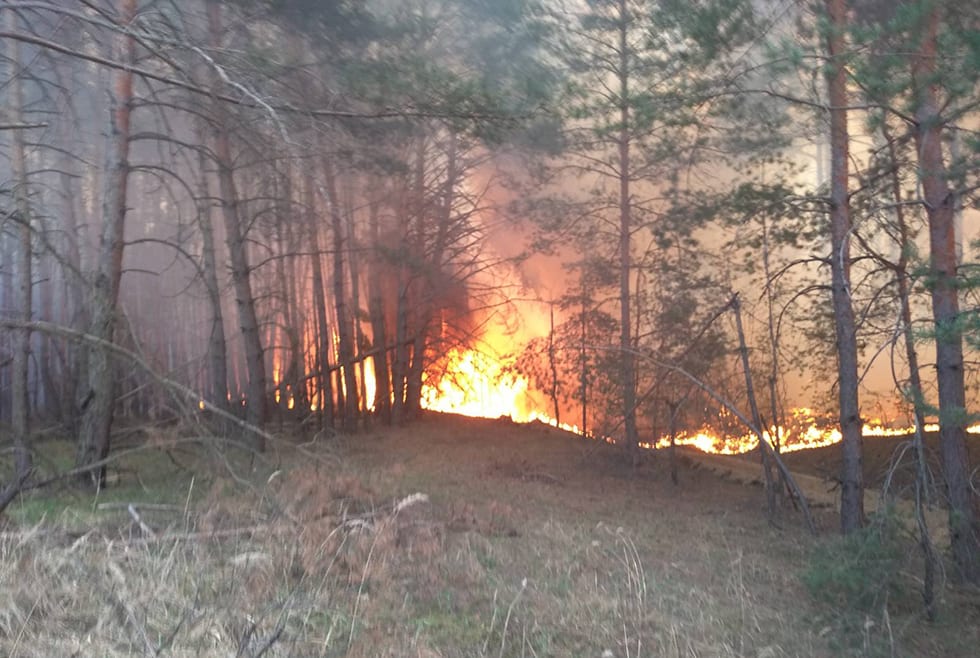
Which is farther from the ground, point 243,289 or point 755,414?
point 243,289

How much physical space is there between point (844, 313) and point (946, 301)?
1316 millimetres

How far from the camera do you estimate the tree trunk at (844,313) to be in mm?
8705

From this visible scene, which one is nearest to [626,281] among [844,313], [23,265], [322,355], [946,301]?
[844,313]

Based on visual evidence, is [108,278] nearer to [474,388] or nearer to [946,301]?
[946,301]

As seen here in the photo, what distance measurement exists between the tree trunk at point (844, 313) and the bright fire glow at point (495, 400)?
674 centimetres

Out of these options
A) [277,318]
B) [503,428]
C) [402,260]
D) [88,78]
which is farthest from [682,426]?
[88,78]

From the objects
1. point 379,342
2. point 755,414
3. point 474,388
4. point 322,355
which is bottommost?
point 755,414

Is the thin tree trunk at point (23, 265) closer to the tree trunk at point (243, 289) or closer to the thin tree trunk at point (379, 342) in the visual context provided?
the tree trunk at point (243, 289)

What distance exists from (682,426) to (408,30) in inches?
364

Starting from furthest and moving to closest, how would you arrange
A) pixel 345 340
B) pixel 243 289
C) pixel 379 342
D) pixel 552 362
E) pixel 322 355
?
pixel 379 342
pixel 552 362
pixel 322 355
pixel 345 340
pixel 243 289

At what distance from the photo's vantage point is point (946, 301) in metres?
7.59

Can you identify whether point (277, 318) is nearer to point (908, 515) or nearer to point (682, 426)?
point (682, 426)

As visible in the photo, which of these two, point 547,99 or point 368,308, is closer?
point 547,99

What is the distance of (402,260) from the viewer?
16.4 m
